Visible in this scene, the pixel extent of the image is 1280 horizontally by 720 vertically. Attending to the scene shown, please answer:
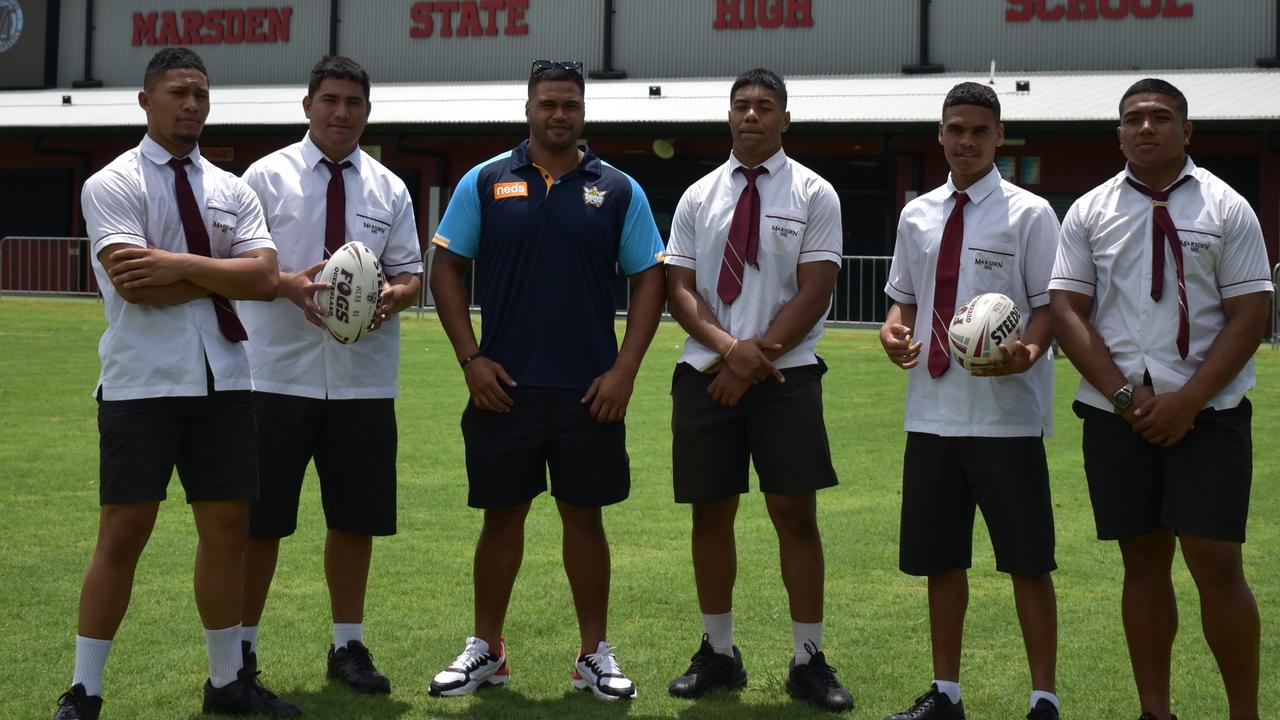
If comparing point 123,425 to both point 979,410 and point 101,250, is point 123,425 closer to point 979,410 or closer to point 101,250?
point 101,250

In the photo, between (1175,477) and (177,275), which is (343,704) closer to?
(177,275)

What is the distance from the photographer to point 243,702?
508 centimetres

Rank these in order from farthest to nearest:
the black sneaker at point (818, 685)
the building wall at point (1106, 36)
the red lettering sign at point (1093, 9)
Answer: the red lettering sign at point (1093, 9) → the building wall at point (1106, 36) → the black sneaker at point (818, 685)

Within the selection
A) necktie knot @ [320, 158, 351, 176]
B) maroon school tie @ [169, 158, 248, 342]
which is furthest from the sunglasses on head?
maroon school tie @ [169, 158, 248, 342]

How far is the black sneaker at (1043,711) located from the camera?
4.94 meters

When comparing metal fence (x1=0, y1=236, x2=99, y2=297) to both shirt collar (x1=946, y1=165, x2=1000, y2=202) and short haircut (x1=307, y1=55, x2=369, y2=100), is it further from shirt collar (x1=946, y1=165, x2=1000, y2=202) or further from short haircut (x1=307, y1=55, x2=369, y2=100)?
shirt collar (x1=946, y1=165, x2=1000, y2=202)

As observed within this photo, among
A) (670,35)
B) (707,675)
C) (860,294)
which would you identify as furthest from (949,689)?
(670,35)

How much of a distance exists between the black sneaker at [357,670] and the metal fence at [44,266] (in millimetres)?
25561

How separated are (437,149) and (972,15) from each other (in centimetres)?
1179

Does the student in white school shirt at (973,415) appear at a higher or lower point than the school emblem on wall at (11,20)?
lower

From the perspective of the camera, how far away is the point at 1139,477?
482cm

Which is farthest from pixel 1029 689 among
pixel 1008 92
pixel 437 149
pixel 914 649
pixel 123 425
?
pixel 437 149

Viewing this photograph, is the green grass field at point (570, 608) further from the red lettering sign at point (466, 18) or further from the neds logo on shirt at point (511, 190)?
the red lettering sign at point (466, 18)

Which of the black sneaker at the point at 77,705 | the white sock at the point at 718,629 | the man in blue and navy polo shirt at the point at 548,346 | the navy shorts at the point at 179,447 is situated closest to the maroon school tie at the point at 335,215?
the man in blue and navy polo shirt at the point at 548,346
